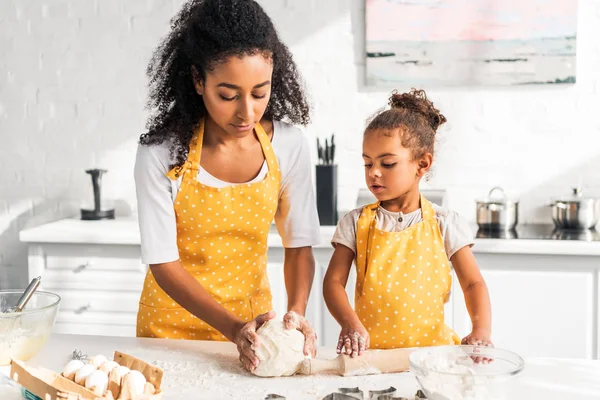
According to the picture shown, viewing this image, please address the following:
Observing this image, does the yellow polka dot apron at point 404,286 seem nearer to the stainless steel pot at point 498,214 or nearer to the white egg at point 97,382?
the white egg at point 97,382

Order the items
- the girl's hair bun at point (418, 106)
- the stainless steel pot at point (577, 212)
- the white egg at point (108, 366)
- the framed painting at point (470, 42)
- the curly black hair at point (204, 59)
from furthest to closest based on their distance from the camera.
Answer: the framed painting at point (470, 42)
the stainless steel pot at point (577, 212)
the girl's hair bun at point (418, 106)
the curly black hair at point (204, 59)
the white egg at point (108, 366)

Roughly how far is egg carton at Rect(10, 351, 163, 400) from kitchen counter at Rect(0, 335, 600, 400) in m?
0.07

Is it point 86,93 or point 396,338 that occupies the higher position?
point 86,93

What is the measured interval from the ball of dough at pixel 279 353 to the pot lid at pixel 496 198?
176 centimetres

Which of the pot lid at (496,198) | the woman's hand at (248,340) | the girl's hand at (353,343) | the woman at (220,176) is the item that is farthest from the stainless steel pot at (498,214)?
the woman's hand at (248,340)

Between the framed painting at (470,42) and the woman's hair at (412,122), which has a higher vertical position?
the framed painting at (470,42)

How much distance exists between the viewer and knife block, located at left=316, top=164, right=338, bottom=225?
302 centimetres

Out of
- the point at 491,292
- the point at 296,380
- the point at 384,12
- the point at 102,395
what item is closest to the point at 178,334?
the point at 296,380

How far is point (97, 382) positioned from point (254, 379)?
30 cm

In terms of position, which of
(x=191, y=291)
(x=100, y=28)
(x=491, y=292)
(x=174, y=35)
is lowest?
(x=491, y=292)

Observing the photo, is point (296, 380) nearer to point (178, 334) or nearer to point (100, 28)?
point (178, 334)

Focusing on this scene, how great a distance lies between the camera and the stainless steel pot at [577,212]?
2951mm

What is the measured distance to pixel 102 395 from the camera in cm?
119

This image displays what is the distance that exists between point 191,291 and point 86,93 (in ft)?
6.98
